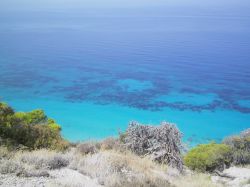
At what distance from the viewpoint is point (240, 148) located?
1634 centimetres

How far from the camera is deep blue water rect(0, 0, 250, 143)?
28.9 m

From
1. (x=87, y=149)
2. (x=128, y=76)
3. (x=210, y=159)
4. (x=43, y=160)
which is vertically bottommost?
(x=43, y=160)

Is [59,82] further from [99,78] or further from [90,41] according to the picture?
[90,41]

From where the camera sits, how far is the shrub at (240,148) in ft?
49.1

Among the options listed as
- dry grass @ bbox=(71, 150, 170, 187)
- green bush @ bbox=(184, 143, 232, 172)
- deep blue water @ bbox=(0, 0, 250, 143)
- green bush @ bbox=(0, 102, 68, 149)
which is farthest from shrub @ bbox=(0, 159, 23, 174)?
deep blue water @ bbox=(0, 0, 250, 143)

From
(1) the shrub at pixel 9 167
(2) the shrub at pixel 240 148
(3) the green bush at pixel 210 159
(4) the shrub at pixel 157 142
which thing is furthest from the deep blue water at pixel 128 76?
(1) the shrub at pixel 9 167

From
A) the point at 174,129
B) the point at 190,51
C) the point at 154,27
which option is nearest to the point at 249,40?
the point at 190,51

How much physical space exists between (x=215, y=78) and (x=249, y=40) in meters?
26.5

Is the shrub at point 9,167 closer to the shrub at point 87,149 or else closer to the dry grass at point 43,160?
the dry grass at point 43,160

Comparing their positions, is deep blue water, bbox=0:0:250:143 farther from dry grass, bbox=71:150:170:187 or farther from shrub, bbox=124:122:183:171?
dry grass, bbox=71:150:170:187

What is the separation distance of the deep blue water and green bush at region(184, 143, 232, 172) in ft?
32.8

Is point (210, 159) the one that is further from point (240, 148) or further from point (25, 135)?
point (25, 135)

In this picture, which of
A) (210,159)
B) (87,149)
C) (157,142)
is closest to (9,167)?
(87,149)

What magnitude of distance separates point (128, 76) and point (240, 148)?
25.3 m
